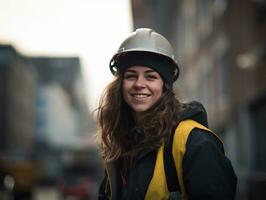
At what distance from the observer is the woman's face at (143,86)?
3000mm

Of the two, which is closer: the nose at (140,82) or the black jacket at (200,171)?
the black jacket at (200,171)

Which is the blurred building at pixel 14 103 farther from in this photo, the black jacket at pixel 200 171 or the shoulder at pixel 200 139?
the shoulder at pixel 200 139

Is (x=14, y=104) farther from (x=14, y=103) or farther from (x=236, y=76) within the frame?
(x=236, y=76)

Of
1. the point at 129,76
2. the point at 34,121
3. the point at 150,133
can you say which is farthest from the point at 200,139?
the point at 34,121

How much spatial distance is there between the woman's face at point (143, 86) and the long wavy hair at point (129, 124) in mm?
38

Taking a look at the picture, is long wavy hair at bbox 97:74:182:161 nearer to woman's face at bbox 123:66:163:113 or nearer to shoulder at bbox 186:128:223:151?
woman's face at bbox 123:66:163:113

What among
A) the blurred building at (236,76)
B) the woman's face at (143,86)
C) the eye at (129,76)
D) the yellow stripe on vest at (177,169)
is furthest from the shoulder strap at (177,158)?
the blurred building at (236,76)

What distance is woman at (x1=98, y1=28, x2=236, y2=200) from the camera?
8.78 feet

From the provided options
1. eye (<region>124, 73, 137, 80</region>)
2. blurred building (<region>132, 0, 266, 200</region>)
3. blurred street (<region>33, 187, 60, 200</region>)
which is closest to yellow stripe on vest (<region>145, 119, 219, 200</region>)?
eye (<region>124, 73, 137, 80</region>)

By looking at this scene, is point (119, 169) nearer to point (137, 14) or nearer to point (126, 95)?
point (126, 95)

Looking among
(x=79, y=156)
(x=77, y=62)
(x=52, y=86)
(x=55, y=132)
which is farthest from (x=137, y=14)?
(x=77, y=62)

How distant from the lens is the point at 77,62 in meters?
109

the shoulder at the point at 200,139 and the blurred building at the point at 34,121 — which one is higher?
the shoulder at the point at 200,139

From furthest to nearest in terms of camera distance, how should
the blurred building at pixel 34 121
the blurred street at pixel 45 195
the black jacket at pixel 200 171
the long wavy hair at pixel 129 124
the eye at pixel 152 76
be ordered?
the blurred building at pixel 34 121 < the blurred street at pixel 45 195 < the eye at pixel 152 76 < the long wavy hair at pixel 129 124 < the black jacket at pixel 200 171
